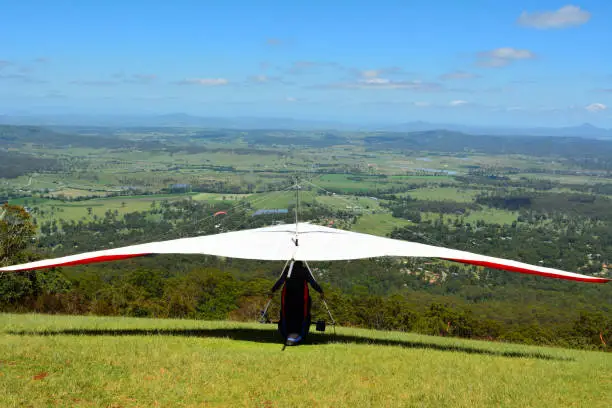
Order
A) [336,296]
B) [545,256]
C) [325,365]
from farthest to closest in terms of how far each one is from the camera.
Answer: [545,256] < [336,296] < [325,365]

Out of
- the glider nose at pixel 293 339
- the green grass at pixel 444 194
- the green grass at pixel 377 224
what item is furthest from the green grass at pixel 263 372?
the green grass at pixel 444 194

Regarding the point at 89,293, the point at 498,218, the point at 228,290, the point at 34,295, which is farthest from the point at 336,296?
the point at 498,218

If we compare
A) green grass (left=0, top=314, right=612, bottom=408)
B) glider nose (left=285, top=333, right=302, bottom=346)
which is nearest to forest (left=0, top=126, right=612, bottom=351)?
glider nose (left=285, top=333, right=302, bottom=346)

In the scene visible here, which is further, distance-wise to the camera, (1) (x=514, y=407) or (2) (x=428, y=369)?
(2) (x=428, y=369)

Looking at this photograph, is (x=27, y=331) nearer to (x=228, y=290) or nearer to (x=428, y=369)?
(x=428, y=369)

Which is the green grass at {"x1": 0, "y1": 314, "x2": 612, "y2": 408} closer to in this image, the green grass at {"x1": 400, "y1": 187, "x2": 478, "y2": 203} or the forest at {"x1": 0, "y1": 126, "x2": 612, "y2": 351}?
the forest at {"x1": 0, "y1": 126, "x2": 612, "y2": 351}

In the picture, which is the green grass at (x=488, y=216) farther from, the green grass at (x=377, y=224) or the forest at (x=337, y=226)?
the green grass at (x=377, y=224)

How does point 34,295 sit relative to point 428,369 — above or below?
below
